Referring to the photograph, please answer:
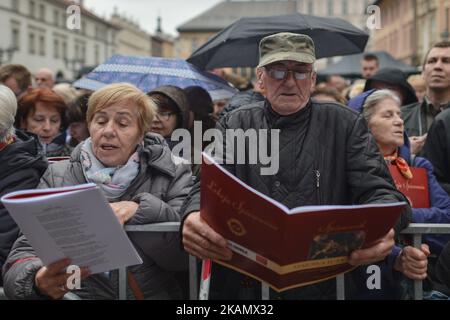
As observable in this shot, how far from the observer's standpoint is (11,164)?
113 inches

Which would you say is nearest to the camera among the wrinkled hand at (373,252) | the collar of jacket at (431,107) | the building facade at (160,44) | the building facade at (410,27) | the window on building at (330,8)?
the wrinkled hand at (373,252)

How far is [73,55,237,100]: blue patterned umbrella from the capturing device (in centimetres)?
532

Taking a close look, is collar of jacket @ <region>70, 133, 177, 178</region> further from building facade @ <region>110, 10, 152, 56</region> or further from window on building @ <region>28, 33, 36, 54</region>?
building facade @ <region>110, 10, 152, 56</region>

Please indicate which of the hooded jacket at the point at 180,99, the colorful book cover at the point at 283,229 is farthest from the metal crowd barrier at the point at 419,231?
the hooded jacket at the point at 180,99

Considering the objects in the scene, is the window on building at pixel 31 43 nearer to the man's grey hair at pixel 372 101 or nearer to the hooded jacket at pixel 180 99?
the hooded jacket at pixel 180 99

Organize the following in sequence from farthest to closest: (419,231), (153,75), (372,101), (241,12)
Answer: (241,12) < (153,75) < (372,101) < (419,231)

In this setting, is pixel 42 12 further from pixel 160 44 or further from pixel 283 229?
pixel 160 44

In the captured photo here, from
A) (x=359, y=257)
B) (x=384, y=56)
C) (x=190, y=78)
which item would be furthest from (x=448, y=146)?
(x=384, y=56)

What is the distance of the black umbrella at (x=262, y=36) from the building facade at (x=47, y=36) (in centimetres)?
3515

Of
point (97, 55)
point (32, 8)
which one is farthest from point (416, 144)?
point (97, 55)

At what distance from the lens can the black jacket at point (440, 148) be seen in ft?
11.4

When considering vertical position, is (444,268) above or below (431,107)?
below

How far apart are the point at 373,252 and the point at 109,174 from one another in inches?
49.9

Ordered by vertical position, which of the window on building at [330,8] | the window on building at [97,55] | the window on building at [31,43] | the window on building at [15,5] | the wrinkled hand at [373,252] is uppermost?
the window on building at [330,8]
